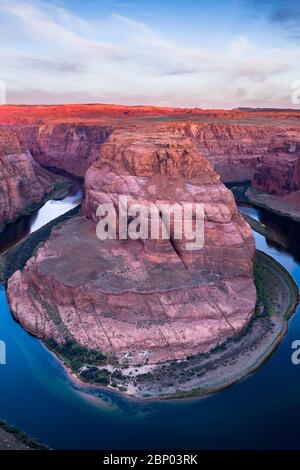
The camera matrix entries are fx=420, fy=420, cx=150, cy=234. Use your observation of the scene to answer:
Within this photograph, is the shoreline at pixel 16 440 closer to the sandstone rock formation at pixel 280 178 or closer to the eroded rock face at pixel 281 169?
the sandstone rock formation at pixel 280 178

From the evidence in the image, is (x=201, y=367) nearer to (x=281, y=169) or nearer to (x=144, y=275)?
(x=144, y=275)

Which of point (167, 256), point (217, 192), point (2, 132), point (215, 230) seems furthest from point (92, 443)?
point (2, 132)

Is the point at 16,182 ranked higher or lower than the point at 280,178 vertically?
lower

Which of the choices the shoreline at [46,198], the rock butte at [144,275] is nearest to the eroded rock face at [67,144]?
the shoreline at [46,198]

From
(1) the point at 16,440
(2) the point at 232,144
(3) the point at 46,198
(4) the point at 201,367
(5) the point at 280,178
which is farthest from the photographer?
(2) the point at 232,144

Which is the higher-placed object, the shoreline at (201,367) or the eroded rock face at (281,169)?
the eroded rock face at (281,169)

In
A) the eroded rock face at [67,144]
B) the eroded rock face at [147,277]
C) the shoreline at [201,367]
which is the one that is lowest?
the shoreline at [201,367]

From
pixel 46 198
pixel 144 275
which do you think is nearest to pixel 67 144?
pixel 46 198

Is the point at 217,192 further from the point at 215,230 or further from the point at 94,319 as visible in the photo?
the point at 94,319
